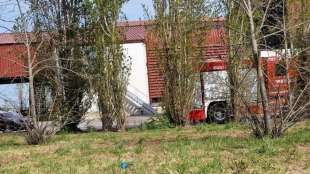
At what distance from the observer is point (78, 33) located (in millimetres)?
20906

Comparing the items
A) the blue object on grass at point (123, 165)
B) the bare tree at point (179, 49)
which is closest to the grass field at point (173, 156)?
the blue object on grass at point (123, 165)

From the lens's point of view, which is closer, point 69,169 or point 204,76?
point 69,169

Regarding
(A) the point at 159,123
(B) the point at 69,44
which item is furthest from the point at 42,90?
(A) the point at 159,123

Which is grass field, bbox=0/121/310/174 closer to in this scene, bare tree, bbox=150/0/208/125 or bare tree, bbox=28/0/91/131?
bare tree, bbox=150/0/208/125

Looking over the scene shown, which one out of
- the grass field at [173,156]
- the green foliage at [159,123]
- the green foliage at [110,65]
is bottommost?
the green foliage at [159,123]

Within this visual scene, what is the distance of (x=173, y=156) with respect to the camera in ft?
34.4

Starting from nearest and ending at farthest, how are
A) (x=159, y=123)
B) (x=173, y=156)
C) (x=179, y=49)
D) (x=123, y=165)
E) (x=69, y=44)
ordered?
(x=123, y=165) < (x=173, y=156) < (x=179, y=49) < (x=159, y=123) < (x=69, y=44)

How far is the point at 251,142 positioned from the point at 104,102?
877cm

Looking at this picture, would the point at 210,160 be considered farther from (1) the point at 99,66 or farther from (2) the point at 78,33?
(2) the point at 78,33

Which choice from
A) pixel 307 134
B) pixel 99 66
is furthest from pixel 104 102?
pixel 307 134

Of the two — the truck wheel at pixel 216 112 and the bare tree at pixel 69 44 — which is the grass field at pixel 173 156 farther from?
the truck wheel at pixel 216 112

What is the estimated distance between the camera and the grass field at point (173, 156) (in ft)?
30.0

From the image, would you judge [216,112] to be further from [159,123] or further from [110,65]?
[110,65]

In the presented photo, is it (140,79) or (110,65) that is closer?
(110,65)
